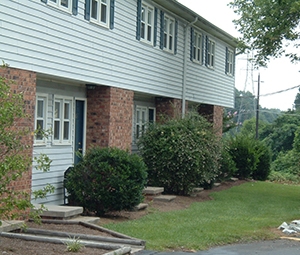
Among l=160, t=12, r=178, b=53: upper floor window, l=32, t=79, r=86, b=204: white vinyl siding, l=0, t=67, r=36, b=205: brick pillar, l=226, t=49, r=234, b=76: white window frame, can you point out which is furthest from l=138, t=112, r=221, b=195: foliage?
l=226, t=49, r=234, b=76: white window frame

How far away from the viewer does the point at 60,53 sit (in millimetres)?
15000

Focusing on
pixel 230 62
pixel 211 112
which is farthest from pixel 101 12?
pixel 230 62

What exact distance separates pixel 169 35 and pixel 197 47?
3.34 m

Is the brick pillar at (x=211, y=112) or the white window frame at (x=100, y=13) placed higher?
the white window frame at (x=100, y=13)

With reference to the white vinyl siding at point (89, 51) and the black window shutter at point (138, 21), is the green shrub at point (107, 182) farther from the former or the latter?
the black window shutter at point (138, 21)

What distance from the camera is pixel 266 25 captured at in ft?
66.9

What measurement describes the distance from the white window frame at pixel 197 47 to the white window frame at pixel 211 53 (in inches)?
36.6

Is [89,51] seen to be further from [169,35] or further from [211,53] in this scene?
[211,53]

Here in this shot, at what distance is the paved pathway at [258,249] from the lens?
1105 centimetres

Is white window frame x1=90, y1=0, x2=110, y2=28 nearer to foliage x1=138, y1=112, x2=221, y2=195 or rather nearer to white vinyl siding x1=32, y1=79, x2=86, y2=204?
white vinyl siding x1=32, y1=79, x2=86, y2=204

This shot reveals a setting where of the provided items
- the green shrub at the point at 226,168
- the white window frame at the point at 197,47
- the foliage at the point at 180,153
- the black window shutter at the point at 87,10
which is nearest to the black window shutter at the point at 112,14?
the black window shutter at the point at 87,10

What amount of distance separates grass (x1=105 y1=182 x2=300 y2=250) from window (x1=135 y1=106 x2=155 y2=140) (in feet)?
11.7

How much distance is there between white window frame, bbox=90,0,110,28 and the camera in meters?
16.8

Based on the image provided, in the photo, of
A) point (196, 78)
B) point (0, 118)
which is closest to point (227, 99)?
point (196, 78)
